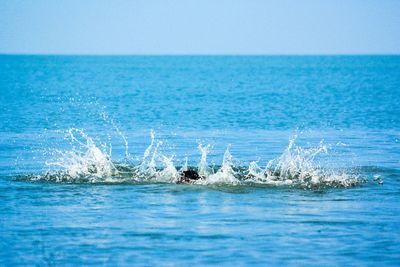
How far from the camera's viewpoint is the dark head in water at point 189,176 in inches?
941

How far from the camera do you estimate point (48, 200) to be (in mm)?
21328

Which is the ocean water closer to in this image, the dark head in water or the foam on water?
the foam on water

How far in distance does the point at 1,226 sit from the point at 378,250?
317 inches

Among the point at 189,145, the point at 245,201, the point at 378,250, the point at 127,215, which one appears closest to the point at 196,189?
the point at 245,201

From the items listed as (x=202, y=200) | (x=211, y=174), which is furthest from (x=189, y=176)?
(x=202, y=200)

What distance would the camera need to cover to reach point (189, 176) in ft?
79.5

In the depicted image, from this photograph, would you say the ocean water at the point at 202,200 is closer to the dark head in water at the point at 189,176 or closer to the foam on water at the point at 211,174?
the foam on water at the point at 211,174

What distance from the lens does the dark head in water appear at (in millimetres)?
23906

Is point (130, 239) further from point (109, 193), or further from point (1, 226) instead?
point (109, 193)

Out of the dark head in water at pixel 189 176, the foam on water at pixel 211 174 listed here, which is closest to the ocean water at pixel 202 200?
the foam on water at pixel 211 174

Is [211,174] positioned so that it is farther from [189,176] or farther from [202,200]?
[202,200]

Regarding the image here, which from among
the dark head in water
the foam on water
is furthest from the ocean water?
the dark head in water

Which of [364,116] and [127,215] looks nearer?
[127,215]

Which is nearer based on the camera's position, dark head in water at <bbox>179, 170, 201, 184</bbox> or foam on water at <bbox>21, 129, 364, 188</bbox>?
foam on water at <bbox>21, 129, 364, 188</bbox>
